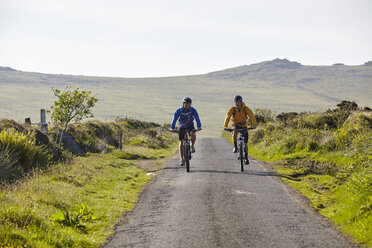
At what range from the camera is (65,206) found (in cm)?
909

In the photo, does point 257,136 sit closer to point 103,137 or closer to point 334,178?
point 103,137

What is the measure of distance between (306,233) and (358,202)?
1.83 metres

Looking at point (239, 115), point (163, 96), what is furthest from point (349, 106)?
point (163, 96)

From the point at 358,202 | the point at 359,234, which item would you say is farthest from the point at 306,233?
the point at 358,202

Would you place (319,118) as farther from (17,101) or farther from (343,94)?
(343,94)

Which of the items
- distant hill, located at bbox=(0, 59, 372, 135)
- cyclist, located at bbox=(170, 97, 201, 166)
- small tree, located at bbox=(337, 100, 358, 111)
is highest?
cyclist, located at bbox=(170, 97, 201, 166)

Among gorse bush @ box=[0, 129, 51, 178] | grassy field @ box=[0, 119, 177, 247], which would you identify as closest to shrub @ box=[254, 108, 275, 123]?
grassy field @ box=[0, 119, 177, 247]

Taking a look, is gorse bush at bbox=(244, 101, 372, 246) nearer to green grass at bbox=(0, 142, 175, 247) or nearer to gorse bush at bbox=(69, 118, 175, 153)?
green grass at bbox=(0, 142, 175, 247)

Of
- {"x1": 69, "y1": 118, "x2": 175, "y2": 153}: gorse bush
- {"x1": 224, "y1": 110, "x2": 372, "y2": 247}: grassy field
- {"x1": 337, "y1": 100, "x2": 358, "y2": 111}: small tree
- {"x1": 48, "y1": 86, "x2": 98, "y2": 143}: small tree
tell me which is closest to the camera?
{"x1": 224, "y1": 110, "x2": 372, "y2": 247}: grassy field

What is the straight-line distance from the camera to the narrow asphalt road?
6961 mm

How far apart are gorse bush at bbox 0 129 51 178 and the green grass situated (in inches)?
25.4

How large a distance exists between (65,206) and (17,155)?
4578mm

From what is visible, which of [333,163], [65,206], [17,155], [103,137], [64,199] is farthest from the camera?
[103,137]

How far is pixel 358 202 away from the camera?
8.42 m
